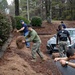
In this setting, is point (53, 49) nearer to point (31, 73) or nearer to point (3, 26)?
point (3, 26)

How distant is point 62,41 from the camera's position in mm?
15617

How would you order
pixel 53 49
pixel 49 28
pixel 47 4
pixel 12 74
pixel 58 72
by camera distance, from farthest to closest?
pixel 47 4 < pixel 49 28 < pixel 53 49 < pixel 58 72 < pixel 12 74

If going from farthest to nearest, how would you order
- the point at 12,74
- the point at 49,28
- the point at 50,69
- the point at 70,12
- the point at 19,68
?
the point at 70,12
the point at 49,28
the point at 50,69
the point at 19,68
the point at 12,74

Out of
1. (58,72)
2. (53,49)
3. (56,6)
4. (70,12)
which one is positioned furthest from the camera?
(56,6)

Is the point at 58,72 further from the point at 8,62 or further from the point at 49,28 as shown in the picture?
the point at 49,28

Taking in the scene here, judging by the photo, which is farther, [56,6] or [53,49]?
[56,6]

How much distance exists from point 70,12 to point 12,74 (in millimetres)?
48564

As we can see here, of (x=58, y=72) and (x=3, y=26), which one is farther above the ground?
(x=3, y=26)

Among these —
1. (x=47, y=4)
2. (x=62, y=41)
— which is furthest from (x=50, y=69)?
(x=47, y=4)

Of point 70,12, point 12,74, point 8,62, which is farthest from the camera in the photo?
point 70,12

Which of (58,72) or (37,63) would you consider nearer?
(58,72)

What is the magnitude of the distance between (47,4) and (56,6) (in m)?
17.9

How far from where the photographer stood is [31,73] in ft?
35.1

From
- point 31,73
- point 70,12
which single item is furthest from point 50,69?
point 70,12
